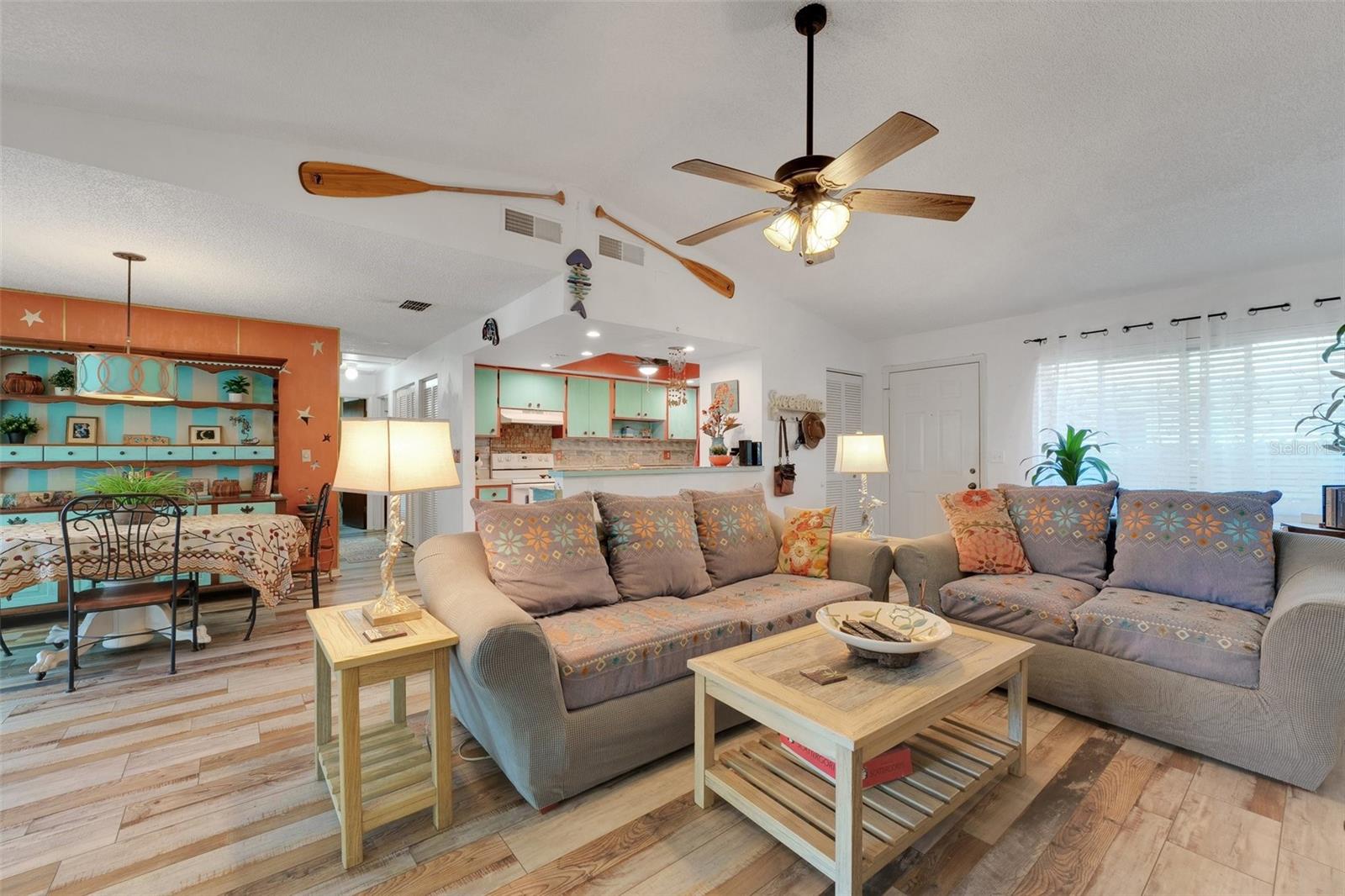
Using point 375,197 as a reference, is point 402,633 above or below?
below

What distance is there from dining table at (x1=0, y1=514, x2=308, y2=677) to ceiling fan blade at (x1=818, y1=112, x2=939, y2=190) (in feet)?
12.5

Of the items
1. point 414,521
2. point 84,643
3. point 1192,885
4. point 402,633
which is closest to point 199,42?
point 402,633

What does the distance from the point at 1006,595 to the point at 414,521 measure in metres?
6.45

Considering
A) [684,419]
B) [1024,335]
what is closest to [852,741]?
[1024,335]

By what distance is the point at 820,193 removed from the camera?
2.20 m

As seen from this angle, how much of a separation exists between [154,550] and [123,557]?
0.43 ft

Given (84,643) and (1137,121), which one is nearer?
(1137,121)

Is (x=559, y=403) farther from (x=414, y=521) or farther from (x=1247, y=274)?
(x=1247, y=274)

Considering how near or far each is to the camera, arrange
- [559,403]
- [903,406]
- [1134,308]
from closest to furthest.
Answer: [1134,308]
[903,406]
[559,403]

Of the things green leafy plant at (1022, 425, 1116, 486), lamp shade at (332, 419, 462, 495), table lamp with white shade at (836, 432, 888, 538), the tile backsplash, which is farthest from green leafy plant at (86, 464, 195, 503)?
green leafy plant at (1022, 425, 1116, 486)

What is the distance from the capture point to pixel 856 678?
1.71m

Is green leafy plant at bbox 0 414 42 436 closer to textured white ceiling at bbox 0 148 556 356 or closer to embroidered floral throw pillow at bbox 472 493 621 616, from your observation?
textured white ceiling at bbox 0 148 556 356

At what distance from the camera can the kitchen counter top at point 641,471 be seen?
390 cm

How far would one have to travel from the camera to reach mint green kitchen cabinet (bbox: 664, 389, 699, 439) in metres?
7.66
